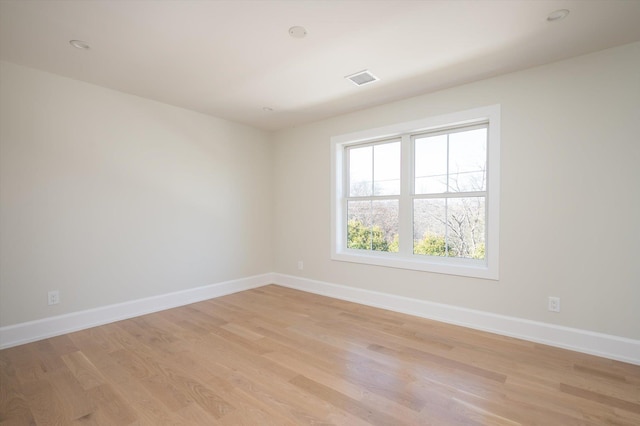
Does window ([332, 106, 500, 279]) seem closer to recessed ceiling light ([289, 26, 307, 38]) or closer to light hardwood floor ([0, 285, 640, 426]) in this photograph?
light hardwood floor ([0, 285, 640, 426])

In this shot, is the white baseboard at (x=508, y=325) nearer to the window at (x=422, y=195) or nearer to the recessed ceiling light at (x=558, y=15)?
the window at (x=422, y=195)

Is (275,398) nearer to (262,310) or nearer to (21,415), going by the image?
(21,415)

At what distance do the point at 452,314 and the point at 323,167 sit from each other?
2565 millimetres

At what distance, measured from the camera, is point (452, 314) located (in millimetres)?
3193

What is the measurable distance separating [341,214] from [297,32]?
2.57 meters

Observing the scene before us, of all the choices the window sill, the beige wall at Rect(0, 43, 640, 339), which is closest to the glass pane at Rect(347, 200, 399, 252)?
the window sill

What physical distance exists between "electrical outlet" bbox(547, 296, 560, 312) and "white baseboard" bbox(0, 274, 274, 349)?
12.6 ft

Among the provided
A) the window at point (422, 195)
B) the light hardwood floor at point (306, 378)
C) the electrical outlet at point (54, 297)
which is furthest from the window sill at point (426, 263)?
the electrical outlet at point (54, 297)

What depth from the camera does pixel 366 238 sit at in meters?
4.14

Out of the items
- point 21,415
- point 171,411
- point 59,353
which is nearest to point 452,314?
point 171,411

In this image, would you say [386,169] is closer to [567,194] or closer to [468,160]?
[468,160]

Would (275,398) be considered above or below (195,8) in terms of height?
below

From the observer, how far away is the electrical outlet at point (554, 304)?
265cm

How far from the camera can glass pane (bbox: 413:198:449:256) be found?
345 centimetres
